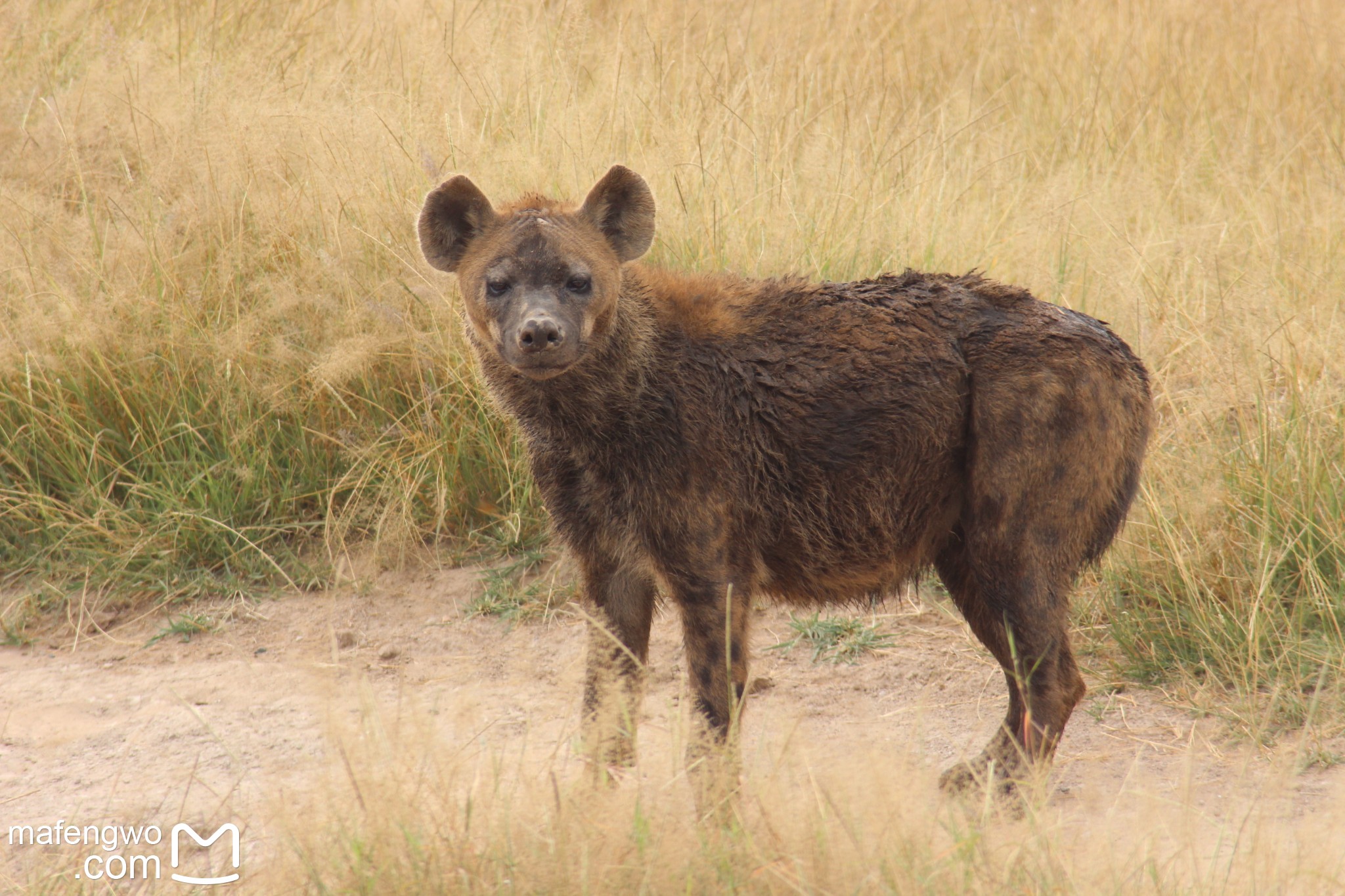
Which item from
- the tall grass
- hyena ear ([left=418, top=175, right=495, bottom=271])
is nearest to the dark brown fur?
A: hyena ear ([left=418, top=175, right=495, bottom=271])

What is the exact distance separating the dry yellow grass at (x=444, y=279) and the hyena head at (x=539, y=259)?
1225mm

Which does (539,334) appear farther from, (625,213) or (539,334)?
(625,213)

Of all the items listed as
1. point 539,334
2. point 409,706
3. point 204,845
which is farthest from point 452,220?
point 204,845

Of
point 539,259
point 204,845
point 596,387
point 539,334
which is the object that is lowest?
point 204,845

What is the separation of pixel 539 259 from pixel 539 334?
0.79 feet

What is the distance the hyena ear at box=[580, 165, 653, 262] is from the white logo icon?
1.63 m

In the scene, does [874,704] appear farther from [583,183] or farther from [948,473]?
[583,183]

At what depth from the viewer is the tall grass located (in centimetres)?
397

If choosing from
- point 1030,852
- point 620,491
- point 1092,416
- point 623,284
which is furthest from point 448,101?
point 1030,852

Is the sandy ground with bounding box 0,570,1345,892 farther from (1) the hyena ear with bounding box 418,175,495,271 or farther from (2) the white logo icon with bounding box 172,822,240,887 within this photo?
(1) the hyena ear with bounding box 418,175,495,271

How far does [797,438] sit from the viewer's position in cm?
321

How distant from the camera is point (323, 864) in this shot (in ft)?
8.12

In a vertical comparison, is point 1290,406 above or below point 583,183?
below

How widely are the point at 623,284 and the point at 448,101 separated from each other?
2.34 meters
